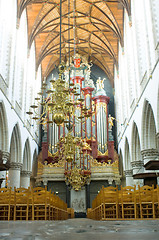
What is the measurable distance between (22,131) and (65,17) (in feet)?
30.1

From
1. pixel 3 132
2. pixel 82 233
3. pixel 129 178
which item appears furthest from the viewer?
pixel 129 178

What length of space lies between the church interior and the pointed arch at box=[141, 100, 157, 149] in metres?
0.05

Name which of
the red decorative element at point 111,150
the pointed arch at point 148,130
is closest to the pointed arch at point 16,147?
the pointed arch at point 148,130

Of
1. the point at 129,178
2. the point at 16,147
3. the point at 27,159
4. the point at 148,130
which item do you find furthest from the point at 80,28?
the point at 148,130

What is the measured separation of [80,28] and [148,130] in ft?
40.8

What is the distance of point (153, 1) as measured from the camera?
39.2 ft

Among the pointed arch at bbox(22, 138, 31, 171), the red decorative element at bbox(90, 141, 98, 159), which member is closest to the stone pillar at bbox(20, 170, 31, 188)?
the pointed arch at bbox(22, 138, 31, 171)

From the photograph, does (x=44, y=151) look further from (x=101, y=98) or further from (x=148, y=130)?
(x=148, y=130)

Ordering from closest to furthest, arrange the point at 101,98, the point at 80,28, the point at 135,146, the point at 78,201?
the point at 135,146, the point at 78,201, the point at 80,28, the point at 101,98

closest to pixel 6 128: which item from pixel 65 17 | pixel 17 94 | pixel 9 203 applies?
pixel 17 94

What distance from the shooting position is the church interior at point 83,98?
12.8m

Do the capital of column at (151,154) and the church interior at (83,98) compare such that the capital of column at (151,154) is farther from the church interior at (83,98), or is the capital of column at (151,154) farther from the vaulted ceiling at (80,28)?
the vaulted ceiling at (80,28)

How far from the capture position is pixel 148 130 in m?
13.6

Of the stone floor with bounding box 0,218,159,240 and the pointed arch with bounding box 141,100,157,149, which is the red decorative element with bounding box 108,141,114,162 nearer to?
the pointed arch with bounding box 141,100,157,149
